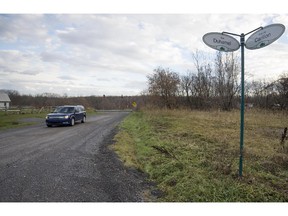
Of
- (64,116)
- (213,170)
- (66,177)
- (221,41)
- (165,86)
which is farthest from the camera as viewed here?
(165,86)

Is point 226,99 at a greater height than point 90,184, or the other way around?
point 226,99

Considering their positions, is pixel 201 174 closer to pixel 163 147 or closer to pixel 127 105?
pixel 163 147

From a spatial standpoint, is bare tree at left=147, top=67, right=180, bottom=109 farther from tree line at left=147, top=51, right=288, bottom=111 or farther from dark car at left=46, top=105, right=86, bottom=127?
Answer: dark car at left=46, top=105, right=86, bottom=127

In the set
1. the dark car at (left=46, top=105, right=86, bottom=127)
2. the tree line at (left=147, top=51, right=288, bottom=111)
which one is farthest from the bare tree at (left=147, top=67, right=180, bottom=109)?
the dark car at (left=46, top=105, right=86, bottom=127)

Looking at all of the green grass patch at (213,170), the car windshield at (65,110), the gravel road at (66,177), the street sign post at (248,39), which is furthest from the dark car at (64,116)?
the street sign post at (248,39)

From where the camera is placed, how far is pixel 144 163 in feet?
18.8

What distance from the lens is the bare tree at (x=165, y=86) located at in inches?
1230

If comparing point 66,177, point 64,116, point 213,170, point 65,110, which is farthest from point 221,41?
point 65,110

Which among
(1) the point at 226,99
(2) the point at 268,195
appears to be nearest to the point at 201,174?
(2) the point at 268,195

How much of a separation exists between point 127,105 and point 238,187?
2792 inches

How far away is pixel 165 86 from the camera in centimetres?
3123

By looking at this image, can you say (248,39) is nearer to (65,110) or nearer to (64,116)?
(64,116)

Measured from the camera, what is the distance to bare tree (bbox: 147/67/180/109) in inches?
1230

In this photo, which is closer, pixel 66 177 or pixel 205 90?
pixel 66 177
